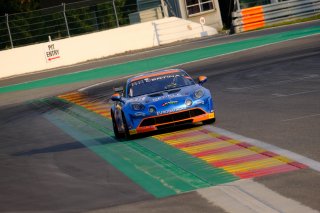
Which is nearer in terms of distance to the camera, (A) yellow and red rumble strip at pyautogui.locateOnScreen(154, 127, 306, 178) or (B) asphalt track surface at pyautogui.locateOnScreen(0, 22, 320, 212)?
(B) asphalt track surface at pyautogui.locateOnScreen(0, 22, 320, 212)

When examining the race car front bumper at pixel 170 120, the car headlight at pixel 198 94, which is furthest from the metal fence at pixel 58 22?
the race car front bumper at pixel 170 120

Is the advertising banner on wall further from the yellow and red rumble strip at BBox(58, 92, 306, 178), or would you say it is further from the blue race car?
the yellow and red rumble strip at BBox(58, 92, 306, 178)

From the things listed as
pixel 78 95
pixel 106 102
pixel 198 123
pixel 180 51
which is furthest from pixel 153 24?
pixel 198 123

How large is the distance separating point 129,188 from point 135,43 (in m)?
34.6

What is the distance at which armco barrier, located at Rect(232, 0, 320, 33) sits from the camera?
46281 mm

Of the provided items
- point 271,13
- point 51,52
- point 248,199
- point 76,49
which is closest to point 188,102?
point 248,199

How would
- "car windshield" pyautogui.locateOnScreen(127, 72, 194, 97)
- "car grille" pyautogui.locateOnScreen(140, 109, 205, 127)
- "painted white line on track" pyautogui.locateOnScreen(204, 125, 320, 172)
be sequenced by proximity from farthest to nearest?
"car windshield" pyautogui.locateOnScreen(127, 72, 194, 97), "car grille" pyautogui.locateOnScreen(140, 109, 205, 127), "painted white line on track" pyautogui.locateOnScreen(204, 125, 320, 172)

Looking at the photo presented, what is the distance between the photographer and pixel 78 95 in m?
29.1

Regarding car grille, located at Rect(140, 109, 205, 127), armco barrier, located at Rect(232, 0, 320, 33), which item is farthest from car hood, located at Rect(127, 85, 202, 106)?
armco barrier, located at Rect(232, 0, 320, 33)

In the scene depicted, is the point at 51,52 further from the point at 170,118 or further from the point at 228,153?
the point at 228,153

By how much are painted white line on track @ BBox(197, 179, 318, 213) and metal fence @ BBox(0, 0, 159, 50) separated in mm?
34669

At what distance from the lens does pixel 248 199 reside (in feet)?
29.0

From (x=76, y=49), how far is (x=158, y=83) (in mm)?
27314

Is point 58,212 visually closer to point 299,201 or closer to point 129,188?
point 129,188
